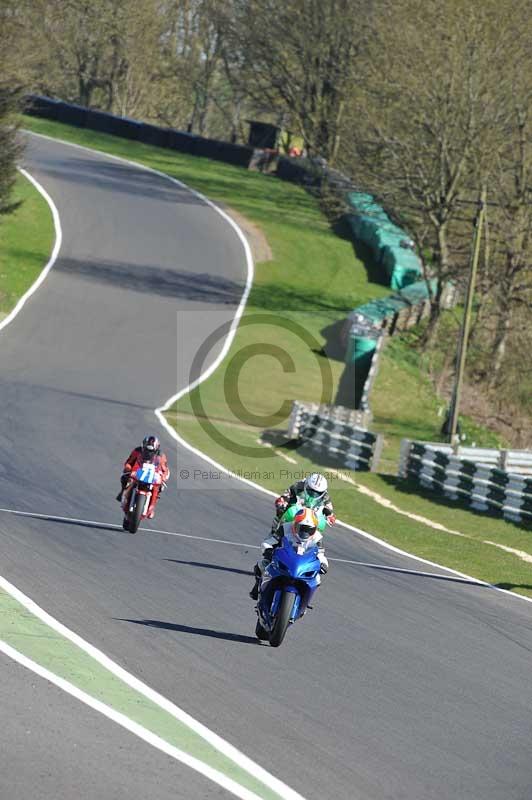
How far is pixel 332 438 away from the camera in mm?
29531

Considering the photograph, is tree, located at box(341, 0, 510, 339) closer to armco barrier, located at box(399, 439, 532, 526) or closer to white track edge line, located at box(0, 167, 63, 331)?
white track edge line, located at box(0, 167, 63, 331)

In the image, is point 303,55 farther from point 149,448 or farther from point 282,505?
point 282,505

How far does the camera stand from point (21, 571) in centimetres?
1285

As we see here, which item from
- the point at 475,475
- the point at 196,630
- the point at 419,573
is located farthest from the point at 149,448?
the point at 475,475

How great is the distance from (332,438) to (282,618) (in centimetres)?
1895

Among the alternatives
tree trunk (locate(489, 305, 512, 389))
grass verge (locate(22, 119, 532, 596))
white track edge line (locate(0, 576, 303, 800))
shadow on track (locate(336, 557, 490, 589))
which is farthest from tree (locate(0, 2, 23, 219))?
white track edge line (locate(0, 576, 303, 800))

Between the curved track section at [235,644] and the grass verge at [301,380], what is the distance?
6.29 ft

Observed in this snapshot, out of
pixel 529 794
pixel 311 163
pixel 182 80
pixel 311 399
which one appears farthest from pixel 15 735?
pixel 182 80

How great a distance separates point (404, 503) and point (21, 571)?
44.4ft

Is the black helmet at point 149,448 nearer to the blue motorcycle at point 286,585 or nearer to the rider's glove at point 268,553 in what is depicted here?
the rider's glove at point 268,553

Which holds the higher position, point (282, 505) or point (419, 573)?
point (282, 505)

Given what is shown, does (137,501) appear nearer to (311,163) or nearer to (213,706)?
(213,706)

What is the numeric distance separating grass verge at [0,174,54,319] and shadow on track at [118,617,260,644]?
26.9m

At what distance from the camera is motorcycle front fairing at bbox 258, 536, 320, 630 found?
1067 cm
